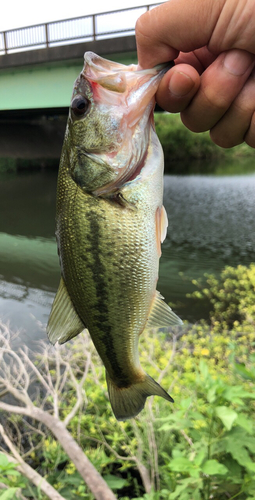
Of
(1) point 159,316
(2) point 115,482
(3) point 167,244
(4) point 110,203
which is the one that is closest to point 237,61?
(4) point 110,203

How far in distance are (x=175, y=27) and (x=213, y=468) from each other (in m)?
2.05

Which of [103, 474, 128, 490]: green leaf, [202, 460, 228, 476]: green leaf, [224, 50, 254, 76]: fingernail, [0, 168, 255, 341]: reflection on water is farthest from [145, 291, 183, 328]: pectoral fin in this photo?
[0, 168, 255, 341]: reflection on water

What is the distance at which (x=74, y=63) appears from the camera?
11320 mm

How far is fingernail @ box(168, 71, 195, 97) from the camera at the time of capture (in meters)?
1.45

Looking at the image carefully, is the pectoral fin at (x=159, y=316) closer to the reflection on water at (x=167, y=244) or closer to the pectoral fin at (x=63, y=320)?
the pectoral fin at (x=63, y=320)

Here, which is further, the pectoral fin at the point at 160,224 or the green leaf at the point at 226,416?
the green leaf at the point at 226,416

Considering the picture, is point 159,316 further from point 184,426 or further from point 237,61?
point 237,61

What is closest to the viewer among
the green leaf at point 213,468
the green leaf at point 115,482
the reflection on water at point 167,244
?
the green leaf at point 213,468

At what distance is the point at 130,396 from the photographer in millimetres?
1525

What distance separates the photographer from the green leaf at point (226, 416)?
1.72 meters

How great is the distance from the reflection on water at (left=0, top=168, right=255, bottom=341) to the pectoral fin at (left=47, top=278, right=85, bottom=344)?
4.56 m

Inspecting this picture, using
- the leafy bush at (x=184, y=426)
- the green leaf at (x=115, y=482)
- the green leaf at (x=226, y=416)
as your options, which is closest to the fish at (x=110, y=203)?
the green leaf at (x=226, y=416)

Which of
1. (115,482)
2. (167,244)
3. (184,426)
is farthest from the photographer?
(167,244)

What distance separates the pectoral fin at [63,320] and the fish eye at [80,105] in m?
0.72
